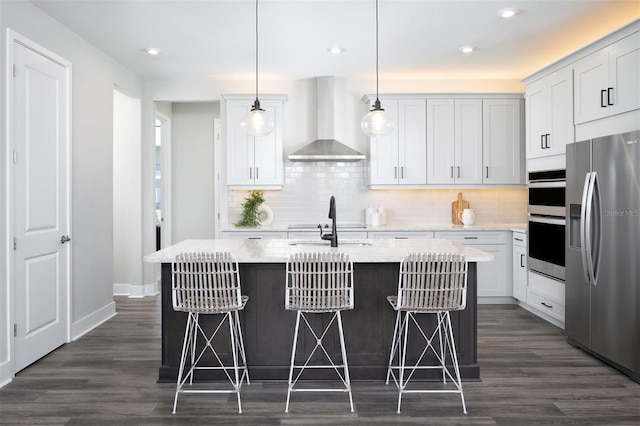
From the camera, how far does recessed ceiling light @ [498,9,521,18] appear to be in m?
4.15

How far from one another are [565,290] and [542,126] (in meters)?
1.79

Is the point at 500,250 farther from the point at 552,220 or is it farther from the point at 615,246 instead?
the point at 615,246

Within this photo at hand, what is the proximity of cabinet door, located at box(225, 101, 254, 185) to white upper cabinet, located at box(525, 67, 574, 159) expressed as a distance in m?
3.29

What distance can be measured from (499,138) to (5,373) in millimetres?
Result: 5657

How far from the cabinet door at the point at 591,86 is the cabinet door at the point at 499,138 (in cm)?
169

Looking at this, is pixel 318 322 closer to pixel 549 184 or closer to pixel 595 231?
pixel 595 231

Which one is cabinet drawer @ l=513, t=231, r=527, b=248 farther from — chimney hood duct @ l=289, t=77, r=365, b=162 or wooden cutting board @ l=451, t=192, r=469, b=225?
chimney hood duct @ l=289, t=77, r=365, b=162

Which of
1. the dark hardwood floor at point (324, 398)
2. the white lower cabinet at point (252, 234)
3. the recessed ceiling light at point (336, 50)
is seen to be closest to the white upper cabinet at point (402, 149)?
the recessed ceiling light at point (336, 50)

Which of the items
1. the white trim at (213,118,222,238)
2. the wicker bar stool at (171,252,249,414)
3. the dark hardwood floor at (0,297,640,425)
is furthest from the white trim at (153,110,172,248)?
the wicker bar stool at (171,252,249,414)

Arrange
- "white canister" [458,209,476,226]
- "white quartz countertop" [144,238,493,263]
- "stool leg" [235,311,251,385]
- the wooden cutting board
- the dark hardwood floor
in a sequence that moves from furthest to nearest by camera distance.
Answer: the wooden cutting board
"white canister" [458,209,476,226]
"stool leg" [235,311,251,385]
"white quartz countertop" [144,238,493,263]
the dark hardwood floor

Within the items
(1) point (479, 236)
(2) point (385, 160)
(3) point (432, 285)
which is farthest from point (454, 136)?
(3) point (432, 285)

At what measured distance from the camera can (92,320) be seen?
4992 millimetres

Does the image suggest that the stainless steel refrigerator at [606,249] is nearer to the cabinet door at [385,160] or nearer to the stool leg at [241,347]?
the cabinet door at [385,160]

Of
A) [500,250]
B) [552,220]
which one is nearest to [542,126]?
[552,220]
